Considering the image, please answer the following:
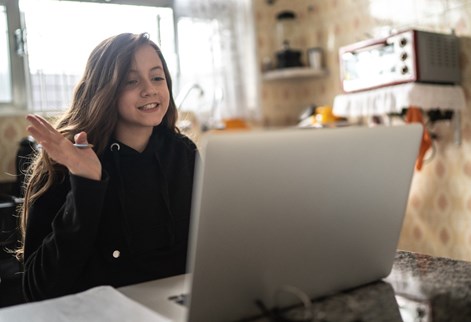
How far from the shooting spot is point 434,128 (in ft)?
9.64

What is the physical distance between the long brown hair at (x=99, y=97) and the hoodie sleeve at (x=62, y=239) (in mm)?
116

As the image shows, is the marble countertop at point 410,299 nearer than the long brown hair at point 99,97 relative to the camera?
Yes

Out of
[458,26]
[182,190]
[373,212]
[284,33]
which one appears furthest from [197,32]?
[373,212]

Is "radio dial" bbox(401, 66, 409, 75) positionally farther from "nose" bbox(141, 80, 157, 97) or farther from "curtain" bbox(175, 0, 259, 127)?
"nose" bbox(141, 80, 157, 97)

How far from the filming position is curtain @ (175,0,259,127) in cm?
368

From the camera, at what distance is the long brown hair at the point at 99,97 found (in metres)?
1.36

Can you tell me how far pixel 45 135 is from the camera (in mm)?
1019

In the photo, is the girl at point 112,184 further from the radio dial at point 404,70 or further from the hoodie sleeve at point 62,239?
the radio dial at point 404,70

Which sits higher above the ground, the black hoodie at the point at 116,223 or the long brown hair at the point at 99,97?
the long brown hair at the point at 99,97

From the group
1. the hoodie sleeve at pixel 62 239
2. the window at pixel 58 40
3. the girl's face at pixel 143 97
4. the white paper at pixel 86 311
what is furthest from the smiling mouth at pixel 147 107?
the window at pixel 58 40

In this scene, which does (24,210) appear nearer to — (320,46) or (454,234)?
(454,234)

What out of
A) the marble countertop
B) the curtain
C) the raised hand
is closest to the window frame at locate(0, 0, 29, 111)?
the curtain

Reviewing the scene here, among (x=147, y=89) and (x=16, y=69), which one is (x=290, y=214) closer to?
(x=147, y=89)

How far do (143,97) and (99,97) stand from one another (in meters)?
0.11
